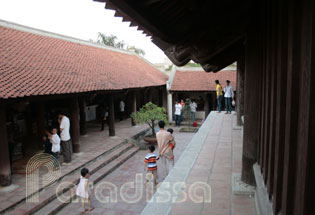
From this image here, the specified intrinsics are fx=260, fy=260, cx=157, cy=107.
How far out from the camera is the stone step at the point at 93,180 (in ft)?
20.2

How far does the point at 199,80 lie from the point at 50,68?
1264 centimetres

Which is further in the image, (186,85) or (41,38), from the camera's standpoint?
(186,85)

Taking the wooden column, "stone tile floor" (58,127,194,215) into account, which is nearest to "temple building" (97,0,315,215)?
"stone tile floor" (58,127,194,215)

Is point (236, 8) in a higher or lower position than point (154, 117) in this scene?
higher

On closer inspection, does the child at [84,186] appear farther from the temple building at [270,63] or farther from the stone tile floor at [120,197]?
the temple building at [270,63]

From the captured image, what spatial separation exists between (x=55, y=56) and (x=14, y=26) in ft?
6.39

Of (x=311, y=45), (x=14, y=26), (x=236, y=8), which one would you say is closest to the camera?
(x=311, y=45)

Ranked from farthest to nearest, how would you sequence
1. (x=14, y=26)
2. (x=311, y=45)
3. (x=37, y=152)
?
1. (x=14, y=26)
2. (x=37, y=152)
3. (x=311, y=45)

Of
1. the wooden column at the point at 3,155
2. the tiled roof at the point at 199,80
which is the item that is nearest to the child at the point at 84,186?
the wooden column at the point at 3,155

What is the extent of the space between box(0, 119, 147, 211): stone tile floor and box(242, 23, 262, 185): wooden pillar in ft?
17.1

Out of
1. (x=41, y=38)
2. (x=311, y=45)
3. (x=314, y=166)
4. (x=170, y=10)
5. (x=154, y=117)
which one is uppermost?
(x=41, y=38)

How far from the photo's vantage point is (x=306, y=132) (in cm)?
120

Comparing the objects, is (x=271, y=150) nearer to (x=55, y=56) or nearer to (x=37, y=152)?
(x=37, y=152)

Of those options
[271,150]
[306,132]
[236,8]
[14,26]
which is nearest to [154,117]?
[14,26]
